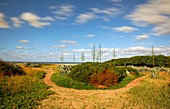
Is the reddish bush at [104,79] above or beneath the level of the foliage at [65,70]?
beneath

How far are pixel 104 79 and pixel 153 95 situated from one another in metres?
7.45

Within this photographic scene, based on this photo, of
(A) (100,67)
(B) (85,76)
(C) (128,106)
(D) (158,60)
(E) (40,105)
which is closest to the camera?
(E) (40,105)

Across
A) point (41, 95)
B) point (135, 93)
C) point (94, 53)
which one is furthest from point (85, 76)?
point (94, 53)

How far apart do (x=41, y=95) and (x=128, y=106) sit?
239 inches

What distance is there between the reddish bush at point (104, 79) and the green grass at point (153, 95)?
14.2ft

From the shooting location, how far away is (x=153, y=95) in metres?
15.6

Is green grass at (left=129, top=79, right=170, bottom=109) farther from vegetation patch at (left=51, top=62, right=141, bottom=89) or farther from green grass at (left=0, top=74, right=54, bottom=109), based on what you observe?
green grass at (left=0, top=74, right=54, bottom=109)

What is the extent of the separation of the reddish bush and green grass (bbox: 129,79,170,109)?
4335mm

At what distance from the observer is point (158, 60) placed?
2186 inches

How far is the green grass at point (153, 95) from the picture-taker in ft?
44.0

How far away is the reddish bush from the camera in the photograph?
73.0ft

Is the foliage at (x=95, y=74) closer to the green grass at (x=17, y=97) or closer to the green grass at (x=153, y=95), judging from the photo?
the green grass at (x=153, y=95)

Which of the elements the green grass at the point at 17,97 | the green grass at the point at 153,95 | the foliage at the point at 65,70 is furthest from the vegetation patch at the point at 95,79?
the green grass at the point at 17,97

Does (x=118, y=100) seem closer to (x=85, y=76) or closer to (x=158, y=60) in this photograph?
(x=85, y=76)
